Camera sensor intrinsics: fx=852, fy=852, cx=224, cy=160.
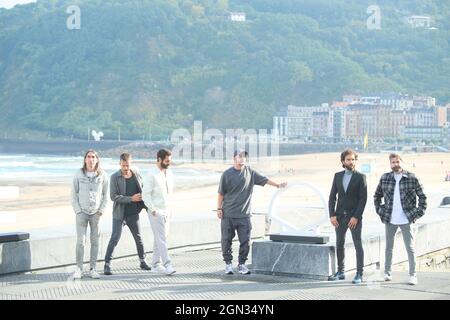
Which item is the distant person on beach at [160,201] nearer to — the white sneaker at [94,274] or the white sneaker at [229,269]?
the white sneaker at [229,269]

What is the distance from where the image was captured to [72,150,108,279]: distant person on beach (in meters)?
8.95

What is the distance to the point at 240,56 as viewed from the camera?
171 m

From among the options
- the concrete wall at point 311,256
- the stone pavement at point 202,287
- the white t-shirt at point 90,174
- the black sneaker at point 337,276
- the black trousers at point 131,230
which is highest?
the white t-shirt at point 90,174

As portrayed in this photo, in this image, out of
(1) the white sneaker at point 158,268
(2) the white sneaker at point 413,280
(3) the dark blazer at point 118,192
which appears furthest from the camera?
(3) the dark blazer at point 118,192

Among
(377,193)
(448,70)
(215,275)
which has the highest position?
(448,70)

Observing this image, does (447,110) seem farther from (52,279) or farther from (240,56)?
(52,279)

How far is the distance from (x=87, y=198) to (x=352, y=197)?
2.76 m

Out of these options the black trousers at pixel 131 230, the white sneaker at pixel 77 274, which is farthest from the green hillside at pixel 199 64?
the white sneaker at pixel 77 274

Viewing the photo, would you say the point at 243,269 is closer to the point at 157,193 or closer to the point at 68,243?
the point at 157,193

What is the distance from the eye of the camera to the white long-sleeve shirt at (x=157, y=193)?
9133 millimetres

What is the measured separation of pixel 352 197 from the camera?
8641mm

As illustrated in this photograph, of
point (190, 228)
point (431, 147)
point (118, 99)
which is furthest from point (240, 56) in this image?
point (190, 228)
